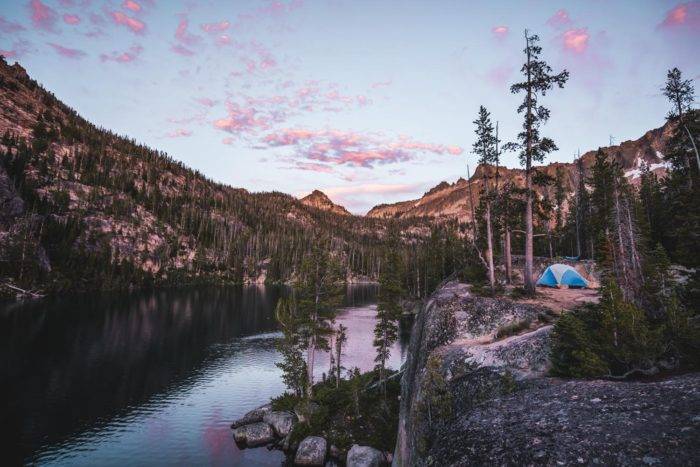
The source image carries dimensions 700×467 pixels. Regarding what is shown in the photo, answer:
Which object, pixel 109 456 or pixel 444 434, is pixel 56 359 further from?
pixel 444 434

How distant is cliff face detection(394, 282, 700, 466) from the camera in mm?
8039

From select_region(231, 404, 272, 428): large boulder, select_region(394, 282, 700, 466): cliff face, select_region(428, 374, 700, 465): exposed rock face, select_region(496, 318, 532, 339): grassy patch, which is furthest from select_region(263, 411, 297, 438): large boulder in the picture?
select_region(428, 374, 700, 465): exposed rock face

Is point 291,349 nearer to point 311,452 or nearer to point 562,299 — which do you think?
point 311,452

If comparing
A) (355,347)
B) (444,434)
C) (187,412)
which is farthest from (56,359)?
(444,434)

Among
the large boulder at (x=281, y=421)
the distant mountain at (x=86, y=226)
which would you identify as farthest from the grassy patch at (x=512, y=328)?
the distant mountain at (x=86, y=226)

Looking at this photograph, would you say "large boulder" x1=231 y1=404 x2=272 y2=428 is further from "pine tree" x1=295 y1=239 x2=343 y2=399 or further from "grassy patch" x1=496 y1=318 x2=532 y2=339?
"grassy patch" x1=496 y1=318 x2=532 y2=339

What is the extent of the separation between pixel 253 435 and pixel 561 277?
30.3 metres

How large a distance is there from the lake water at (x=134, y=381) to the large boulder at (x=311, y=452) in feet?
6.41

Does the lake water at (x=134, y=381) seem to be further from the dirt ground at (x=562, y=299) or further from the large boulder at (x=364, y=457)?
the dirt ground at (x=562, y=299)

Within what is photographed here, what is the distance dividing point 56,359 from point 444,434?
184 feet

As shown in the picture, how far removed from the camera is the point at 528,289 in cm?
2598

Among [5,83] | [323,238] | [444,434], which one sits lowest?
[444,434]

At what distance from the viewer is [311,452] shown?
2823cm

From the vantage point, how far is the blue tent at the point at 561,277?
3196cm
